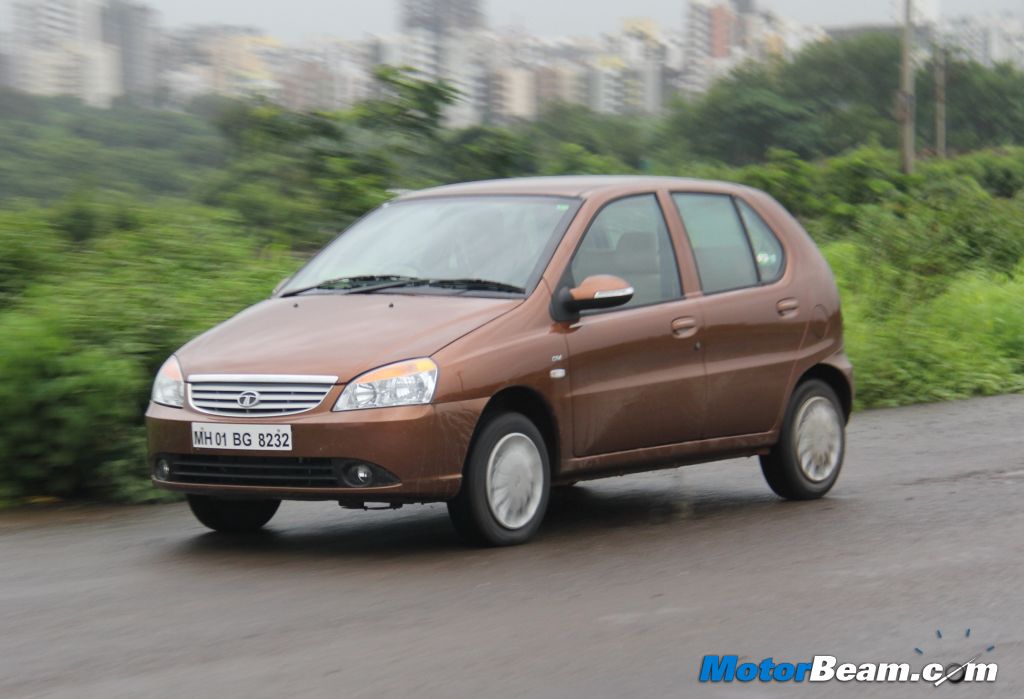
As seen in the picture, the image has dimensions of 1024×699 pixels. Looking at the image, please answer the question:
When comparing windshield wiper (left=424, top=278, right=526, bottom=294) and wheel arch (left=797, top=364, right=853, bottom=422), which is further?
wheel arch (left=797, top=364, right=853, bottom=422)

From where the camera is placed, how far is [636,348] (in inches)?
325

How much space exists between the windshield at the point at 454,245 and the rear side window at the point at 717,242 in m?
0.90

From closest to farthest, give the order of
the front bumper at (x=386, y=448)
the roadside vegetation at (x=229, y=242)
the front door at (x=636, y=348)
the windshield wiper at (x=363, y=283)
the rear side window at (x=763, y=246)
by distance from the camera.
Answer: the front bumper at (x=386, y=448), the front door at (x=636, y=348), the windshield wiper at (x=363, y=283), the roadside vegetation at (x=229, y=242), the rear side window at (x=763, y=246)

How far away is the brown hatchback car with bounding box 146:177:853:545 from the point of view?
283 inches

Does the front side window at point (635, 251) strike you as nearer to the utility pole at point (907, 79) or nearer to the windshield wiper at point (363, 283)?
the windshield wiper at point (363, 283)

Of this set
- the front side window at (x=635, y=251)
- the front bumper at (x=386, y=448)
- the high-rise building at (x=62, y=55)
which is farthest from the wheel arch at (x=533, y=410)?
the high-rise building at (x=62, y=55)

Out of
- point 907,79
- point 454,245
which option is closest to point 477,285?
point 454,245

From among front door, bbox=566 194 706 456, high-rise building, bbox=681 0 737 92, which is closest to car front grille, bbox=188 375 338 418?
front door, bbox=566 194 706 456

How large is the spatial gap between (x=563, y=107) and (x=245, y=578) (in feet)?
229

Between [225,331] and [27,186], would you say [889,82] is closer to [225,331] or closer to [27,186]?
[27,186]

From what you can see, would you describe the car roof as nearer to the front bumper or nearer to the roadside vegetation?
the front bumper

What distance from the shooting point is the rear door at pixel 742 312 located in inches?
347

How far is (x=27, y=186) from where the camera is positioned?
64.4 ft

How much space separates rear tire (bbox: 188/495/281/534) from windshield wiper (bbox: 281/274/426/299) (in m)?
1.05
